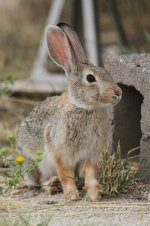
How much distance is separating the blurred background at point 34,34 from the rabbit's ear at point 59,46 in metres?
1.06

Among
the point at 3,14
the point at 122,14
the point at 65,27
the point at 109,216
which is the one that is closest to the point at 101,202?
the point at 109,216

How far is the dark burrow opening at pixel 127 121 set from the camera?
19.1 ft

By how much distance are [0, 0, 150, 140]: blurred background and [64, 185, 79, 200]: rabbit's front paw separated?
1.48 m

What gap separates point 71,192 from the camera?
4977mm

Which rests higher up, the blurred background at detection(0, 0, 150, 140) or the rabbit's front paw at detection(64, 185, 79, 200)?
the blurred background at detection(0, 0, 150, 140)

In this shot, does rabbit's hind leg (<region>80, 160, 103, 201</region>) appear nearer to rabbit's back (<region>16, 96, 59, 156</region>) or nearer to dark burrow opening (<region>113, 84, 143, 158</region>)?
rabbit's back (<region>16, 96, 59, 156</region>)

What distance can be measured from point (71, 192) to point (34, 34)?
6.04 m

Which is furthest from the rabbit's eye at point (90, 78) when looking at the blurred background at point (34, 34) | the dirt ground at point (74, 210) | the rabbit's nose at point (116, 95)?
the blurred background at point (34, 34)

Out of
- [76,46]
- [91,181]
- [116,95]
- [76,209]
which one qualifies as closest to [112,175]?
[91,181]

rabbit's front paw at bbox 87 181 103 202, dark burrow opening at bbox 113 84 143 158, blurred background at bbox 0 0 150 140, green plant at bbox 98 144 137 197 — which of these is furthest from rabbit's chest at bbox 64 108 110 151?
blurred background at bbox 0 0 150 140

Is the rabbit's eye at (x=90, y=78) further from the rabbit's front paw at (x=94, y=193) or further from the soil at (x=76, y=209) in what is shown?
the soil at (x=76, y=209)

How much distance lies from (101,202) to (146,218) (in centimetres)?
44

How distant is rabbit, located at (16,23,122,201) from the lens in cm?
495

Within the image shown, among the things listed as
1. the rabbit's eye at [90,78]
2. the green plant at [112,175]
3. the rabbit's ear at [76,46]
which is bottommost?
the green plant at [112,175]
